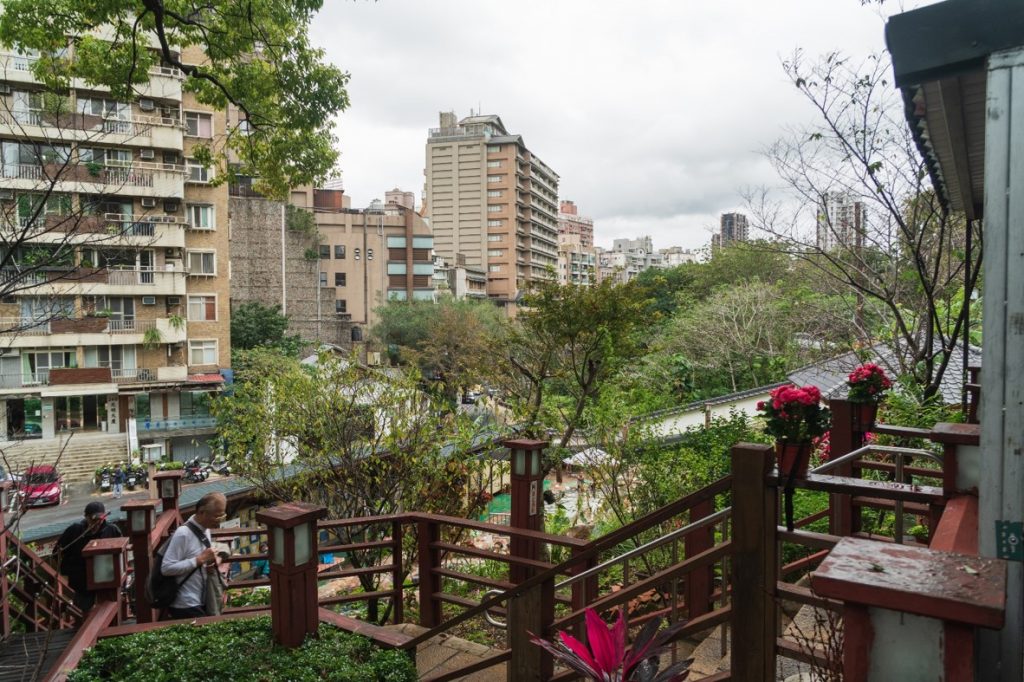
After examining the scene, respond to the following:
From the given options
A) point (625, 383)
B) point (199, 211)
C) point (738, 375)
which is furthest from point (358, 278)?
point (625, 383)

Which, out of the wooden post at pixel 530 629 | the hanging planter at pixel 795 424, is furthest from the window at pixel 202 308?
the hanging planter at pixel 795 424

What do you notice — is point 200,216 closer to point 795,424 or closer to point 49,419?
point 49,419

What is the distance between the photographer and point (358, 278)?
4681 cm

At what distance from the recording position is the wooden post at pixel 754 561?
2.48m

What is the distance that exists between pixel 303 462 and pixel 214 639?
16.0 feet

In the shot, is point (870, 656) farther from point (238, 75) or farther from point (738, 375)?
point (738, 375)

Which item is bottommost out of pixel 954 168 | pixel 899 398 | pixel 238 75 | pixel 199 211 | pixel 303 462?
pixel 303 462

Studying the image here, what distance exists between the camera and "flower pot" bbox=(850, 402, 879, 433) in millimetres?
4484

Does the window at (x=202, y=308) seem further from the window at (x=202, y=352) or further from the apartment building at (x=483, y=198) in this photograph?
the apartment building at (x=483, y=198)

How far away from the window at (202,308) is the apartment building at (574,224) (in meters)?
74.0

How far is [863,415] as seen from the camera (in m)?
4.52

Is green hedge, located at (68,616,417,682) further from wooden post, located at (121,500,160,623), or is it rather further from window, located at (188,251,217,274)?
window, located at (188,251,217,274)

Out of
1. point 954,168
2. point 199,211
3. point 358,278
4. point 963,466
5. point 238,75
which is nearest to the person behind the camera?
point 963,466

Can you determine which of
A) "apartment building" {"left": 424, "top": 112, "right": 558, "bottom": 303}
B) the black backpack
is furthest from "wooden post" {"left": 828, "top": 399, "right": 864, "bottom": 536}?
"apartment building" {"left": 424, "top": 112, "right": 558, "bottom": 303}
